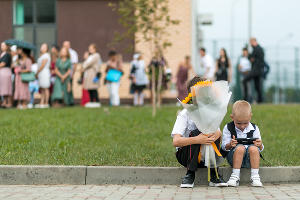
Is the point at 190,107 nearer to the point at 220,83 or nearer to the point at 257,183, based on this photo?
the point at 220,83

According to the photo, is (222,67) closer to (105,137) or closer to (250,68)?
(250,68)

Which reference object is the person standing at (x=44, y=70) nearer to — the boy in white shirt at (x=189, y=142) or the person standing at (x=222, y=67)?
the person standing at (x=222, y=67)

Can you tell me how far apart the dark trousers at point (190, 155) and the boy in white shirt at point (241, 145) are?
0.88 feet

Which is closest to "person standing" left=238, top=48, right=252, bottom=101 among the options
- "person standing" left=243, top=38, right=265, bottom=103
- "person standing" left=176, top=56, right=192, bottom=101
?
"person standing" left=243, top=38, right=265, bottom=103

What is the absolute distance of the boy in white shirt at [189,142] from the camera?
23.8 ft

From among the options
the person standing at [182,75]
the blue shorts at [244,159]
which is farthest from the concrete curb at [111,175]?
the person standing at [182,75]

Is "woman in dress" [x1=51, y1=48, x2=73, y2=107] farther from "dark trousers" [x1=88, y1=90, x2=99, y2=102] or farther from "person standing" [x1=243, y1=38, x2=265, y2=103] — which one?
"person standing" [x1=243, y1=38, x2=265, y2=103]

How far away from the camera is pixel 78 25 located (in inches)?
992

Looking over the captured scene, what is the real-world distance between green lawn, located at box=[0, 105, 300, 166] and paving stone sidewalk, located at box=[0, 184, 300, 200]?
2.23ft

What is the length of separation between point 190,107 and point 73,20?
1871cm

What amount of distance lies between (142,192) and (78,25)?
61.3ft

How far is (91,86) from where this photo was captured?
Answer: 63.2ft

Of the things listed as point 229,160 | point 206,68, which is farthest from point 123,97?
point 229,160

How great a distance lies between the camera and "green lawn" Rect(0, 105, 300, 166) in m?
8.58
